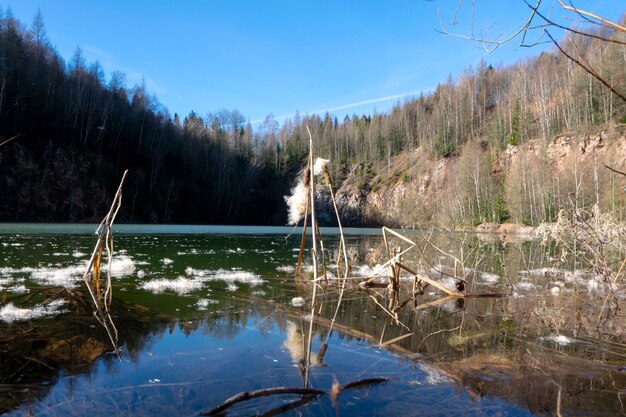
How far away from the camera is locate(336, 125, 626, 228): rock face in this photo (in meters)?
40.1

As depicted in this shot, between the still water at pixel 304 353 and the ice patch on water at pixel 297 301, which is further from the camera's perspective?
the ice patch on water at pixel 297 301

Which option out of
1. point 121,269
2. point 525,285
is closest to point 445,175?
point 525,285

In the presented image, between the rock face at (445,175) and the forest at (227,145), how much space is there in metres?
0.70

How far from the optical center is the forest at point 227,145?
44.5 meters

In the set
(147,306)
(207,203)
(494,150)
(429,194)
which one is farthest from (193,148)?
(147,306)

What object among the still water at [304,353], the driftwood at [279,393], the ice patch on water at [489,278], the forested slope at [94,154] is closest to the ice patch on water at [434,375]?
the still water at [304,353]

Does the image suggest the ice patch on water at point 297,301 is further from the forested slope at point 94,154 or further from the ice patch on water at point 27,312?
the forested slope at point 94,154

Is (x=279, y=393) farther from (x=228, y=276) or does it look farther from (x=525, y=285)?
(x=525, y=285)

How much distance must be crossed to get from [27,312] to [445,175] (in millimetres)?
72347

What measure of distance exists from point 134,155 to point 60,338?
213 ft

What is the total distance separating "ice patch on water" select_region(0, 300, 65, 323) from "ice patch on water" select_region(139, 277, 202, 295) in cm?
172

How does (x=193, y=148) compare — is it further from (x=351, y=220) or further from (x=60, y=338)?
(x=60, y=338)

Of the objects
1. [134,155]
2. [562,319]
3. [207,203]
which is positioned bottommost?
[562,319]

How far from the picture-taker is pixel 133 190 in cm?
5819
